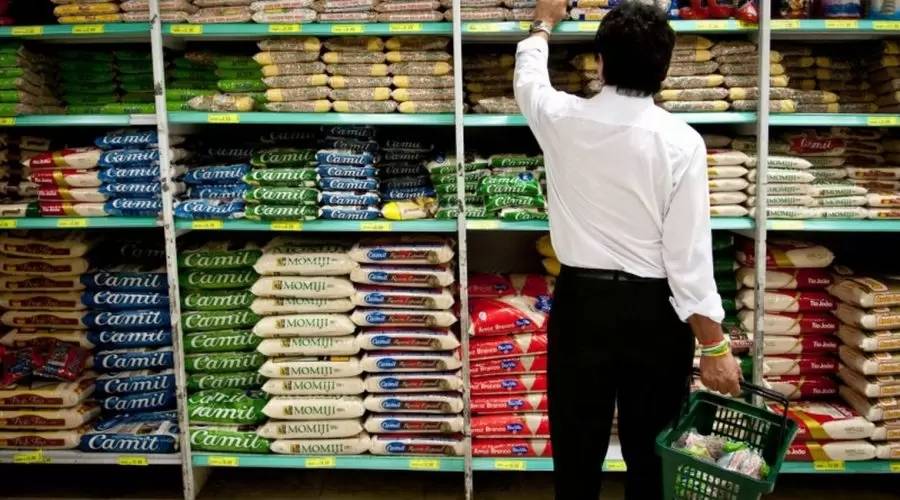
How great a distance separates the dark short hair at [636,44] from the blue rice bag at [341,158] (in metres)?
1.36

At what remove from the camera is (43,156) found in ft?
10.6

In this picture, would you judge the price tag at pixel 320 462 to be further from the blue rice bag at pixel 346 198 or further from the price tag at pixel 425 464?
the blue rice bag at pixel 346 198

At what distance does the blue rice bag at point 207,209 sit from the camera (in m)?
3.10

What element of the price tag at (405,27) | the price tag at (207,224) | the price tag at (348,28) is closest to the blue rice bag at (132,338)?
the price tag at (207,224)

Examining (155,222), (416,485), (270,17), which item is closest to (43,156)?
(155,222)

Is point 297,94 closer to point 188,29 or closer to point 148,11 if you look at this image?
point 188,29

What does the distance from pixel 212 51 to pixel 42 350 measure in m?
1.55

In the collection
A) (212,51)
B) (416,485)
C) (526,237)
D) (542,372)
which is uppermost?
(212,51)

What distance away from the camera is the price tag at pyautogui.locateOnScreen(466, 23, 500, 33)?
2.91 m

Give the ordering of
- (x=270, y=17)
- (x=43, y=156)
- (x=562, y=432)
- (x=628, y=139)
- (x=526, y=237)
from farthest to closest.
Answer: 1. (x=526, y=237)
2. (x=43, y=156)
3. (x=270, y=17)
4. (x=562, y=432)
5. (x=628, y=139)

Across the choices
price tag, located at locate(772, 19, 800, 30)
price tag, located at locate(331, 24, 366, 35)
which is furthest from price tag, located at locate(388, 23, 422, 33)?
price tag, located at locate(772, 19, 800, 30)

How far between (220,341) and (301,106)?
3.58ft

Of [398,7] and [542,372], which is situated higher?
[398,7]

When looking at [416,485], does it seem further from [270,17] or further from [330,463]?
[270,17]
